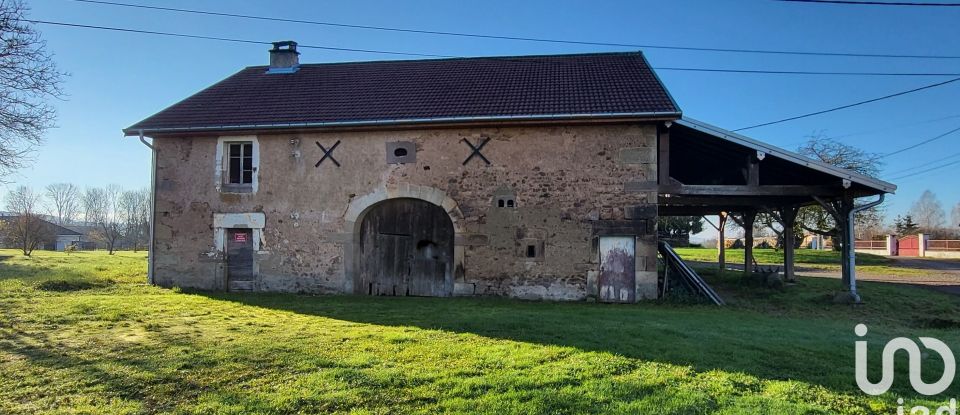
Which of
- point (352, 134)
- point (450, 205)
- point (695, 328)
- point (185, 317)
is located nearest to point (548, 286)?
point (450, 205)

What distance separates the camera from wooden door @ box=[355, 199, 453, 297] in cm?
1261

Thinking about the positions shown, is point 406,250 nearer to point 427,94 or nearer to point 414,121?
point 414,121

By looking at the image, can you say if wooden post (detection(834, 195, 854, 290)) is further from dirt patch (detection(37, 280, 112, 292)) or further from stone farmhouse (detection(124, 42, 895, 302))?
dirt patch (detection(37, 280, 112, 292))

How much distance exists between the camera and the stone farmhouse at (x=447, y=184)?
11.7 metres

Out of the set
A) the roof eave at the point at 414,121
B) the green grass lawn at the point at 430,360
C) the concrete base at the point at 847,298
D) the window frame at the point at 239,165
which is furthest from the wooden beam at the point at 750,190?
the window frame at the point at 239,165

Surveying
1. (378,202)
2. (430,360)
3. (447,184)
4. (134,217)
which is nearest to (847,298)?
(447,184)

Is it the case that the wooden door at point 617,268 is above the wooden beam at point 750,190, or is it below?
below

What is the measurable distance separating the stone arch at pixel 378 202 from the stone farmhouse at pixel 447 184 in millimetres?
33

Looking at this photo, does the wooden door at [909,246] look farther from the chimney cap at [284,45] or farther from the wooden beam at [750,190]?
the chimney cap at [284,45]

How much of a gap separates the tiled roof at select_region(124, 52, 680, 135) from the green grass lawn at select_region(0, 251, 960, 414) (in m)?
4.57

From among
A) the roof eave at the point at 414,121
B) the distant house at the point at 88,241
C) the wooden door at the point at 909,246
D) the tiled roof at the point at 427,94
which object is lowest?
the distant house at the point at 88,241

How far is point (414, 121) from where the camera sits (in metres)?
12.2

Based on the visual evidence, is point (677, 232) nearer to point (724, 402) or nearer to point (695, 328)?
point (695, 328)

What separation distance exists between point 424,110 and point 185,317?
667cm
